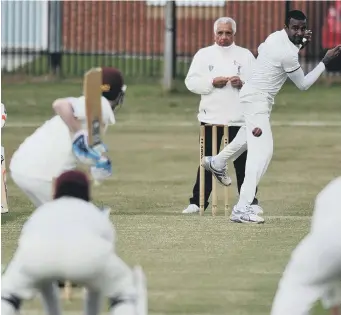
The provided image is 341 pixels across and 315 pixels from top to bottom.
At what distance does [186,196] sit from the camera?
48.7ft

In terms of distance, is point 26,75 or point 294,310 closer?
point 294,310

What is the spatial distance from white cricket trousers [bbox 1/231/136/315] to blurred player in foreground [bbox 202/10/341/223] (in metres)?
4.66

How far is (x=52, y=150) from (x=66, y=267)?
1.83m

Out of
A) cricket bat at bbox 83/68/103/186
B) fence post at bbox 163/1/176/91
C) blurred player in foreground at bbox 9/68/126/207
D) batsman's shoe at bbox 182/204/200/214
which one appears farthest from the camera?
fence post at bbox 163/1/176/91

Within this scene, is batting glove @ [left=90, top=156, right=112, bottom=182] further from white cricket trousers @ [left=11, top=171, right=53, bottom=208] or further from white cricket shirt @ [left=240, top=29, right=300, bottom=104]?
white cricket shirt @ [left=240, top=29, right=300, bottom=104]

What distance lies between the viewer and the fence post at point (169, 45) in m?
25.5

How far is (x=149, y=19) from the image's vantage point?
95.1 feet

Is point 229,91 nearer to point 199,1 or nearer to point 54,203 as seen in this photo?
point 54,203

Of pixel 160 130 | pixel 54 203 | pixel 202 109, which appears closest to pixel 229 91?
pixel 202 109

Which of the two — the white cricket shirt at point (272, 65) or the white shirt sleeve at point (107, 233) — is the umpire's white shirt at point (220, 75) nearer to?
the white cricket shirt at point (272, 65)

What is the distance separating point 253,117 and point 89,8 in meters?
16.5

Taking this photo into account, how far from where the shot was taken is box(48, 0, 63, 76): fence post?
27156mm

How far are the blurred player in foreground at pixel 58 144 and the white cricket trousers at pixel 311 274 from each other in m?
1.78

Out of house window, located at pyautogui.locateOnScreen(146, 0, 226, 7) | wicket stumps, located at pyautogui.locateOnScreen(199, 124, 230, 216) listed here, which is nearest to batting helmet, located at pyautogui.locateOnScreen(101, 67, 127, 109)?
wicket stumps, located at pyautogui.locateOnScreen(199, 124, 230, 216)
